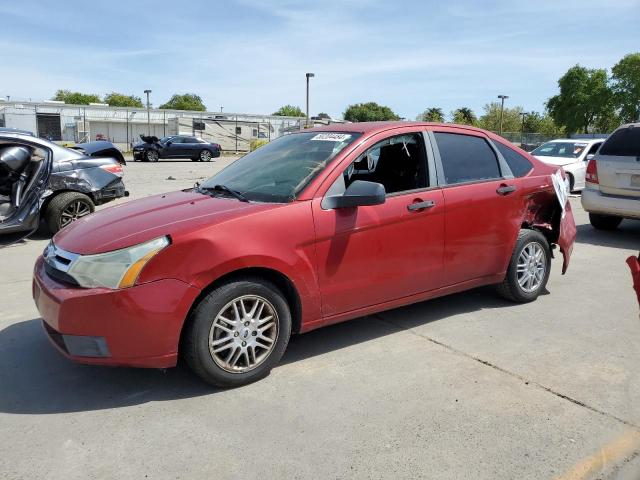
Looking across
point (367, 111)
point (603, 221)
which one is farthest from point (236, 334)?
point (367, 111)

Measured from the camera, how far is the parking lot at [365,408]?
270 centimetres

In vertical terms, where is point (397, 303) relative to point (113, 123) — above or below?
below

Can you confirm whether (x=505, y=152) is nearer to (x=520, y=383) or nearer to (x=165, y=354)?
(x=520, y=383)

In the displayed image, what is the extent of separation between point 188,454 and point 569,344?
2.96 m

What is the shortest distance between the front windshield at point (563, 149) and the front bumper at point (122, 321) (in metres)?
13.8

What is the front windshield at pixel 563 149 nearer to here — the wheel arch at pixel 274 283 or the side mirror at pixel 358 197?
the side mirror at pixel 358 197

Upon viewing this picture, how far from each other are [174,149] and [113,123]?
93.3ft

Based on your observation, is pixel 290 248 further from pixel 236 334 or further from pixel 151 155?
pixel 151 155

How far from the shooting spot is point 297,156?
13.8ft

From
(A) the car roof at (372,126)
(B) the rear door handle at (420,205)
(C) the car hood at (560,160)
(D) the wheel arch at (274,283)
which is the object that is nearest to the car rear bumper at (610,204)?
(A) the car roof at (372,126)

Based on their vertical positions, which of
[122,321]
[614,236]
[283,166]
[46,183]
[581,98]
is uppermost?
[581,98]

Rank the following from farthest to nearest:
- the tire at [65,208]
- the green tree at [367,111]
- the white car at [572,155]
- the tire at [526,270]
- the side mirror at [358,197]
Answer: the green tree at [367,111] → the white car at [572,155] → the tire at [65,208] → the tire at [526,270] → the side mirror at [358,197]

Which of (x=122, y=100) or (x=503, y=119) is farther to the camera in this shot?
(x=122, y=100)

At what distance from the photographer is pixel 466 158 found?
4641mm
